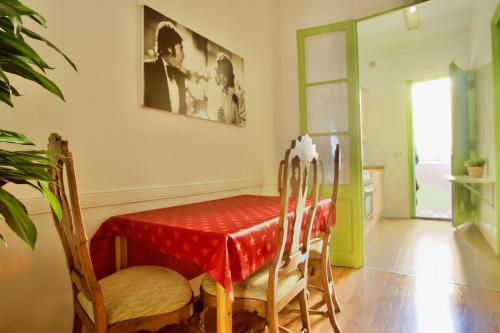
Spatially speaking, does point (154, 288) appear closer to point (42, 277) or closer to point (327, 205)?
point (42, 277)

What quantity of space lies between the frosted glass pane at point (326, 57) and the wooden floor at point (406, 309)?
1.98 meters

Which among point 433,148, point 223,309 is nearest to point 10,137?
point 223,309

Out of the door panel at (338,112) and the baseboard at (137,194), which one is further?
the door panel at (338,112)

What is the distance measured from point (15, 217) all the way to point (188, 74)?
170 cm

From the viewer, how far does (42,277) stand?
4.48 ft

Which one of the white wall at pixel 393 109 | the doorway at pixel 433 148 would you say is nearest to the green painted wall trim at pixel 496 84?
the white wall at pixel 393 109

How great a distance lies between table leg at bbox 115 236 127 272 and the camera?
161cm

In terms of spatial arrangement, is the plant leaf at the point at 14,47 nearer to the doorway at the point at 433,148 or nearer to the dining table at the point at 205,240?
the dining table at the point at 205,240

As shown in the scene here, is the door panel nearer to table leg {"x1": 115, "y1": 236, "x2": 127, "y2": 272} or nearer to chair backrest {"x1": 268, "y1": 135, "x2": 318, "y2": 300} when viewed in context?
chair backrest {"x1": 268, "y1": 135, "x2": 318, "y2": 300}

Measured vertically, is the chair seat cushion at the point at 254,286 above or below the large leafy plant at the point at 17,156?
below

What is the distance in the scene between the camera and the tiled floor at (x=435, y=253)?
8.39ft

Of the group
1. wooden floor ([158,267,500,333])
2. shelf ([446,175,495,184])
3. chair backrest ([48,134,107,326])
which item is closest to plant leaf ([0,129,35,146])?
chair backrest ([48,134,107,326])

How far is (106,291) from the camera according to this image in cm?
120

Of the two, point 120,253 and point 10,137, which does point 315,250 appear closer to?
point 120,253
